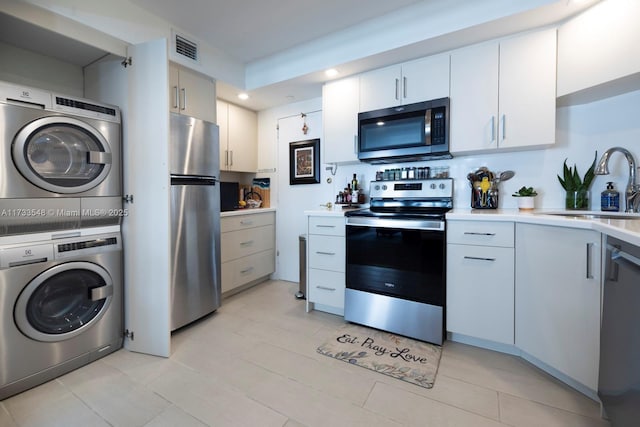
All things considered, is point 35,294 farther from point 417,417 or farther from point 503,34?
point 503,34

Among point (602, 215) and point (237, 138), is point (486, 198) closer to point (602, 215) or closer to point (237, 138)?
point (602, 215)

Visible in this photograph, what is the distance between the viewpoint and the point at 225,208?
2.97 metres

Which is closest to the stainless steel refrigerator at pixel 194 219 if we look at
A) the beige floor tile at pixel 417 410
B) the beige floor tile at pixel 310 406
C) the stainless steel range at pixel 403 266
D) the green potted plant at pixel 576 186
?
the beige floor tile at pixel 310 406

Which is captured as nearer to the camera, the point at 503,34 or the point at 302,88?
the point at 503,34

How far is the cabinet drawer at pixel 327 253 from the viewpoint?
241 cm

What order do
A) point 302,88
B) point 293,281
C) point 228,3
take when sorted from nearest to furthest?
point 228,3 → point 302,88 → point 293,281

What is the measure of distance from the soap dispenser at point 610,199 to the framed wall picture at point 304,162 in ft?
7.96

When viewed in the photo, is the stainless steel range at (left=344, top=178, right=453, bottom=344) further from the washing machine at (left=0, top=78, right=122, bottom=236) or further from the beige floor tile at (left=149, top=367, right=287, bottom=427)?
the washing machine at (left=0, top=78, right=122, bottom=236)

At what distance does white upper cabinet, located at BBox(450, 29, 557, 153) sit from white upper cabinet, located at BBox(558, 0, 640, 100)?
2.8 inches

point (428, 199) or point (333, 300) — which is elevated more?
point (428, 199)

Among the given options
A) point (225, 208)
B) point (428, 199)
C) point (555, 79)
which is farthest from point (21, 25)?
point (555, 79)

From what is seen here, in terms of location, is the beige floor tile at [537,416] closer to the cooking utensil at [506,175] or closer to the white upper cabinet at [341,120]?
the cooking utensil at [506,175]

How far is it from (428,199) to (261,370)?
1907 mm

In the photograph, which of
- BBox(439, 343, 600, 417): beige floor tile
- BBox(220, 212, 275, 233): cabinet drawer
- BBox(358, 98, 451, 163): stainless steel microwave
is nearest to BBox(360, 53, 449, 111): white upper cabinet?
BBox(358, 98, 451, 163): stainless steel microwave
